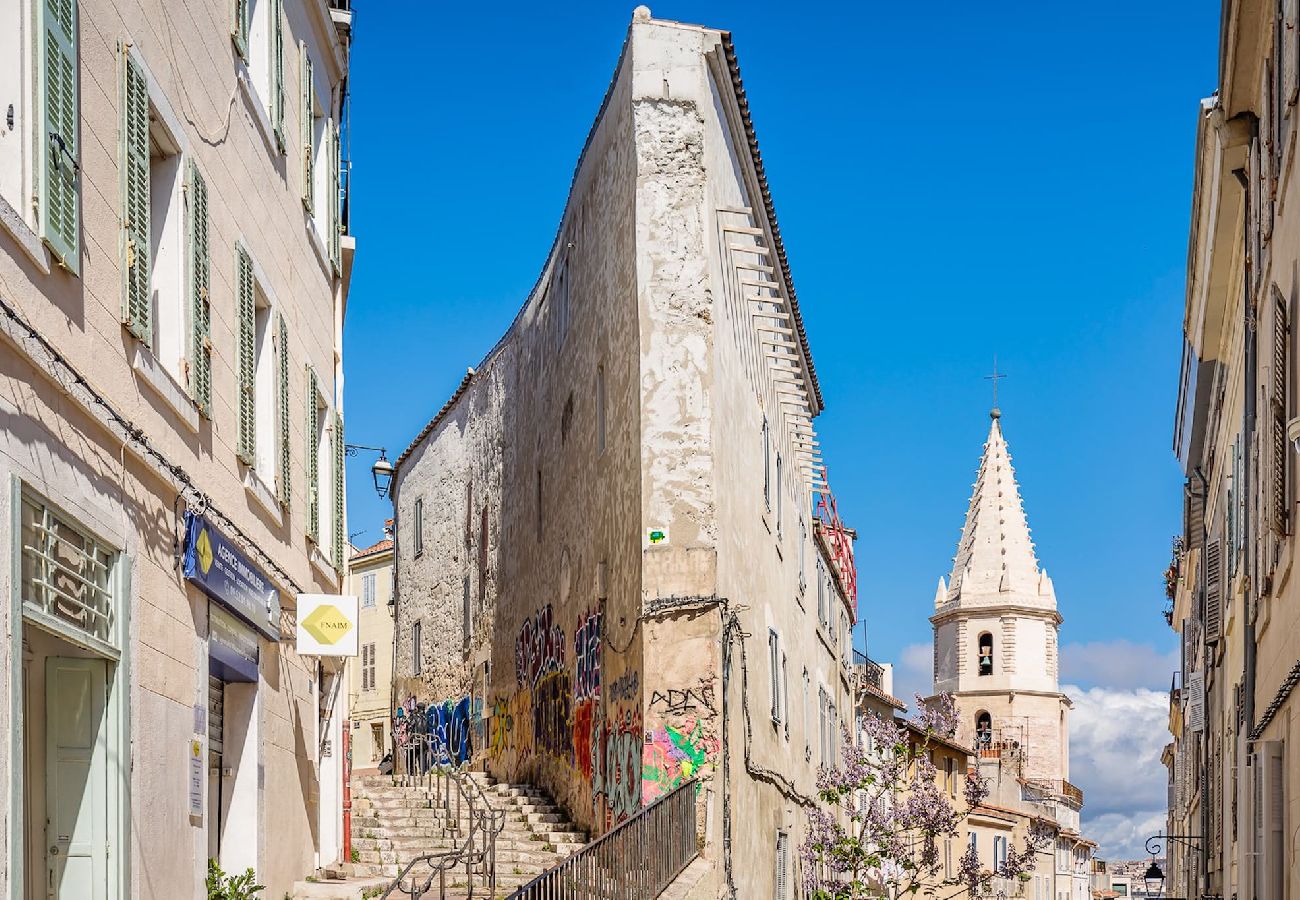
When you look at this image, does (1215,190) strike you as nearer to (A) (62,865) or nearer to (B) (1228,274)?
(B) (1228,274)

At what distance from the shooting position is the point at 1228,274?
17703 millimetres

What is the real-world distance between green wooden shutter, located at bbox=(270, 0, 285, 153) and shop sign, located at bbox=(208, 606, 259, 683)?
4.54m

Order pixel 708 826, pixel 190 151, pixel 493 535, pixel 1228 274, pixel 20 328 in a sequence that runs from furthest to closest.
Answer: pixel 493 535 < pixel 708 826 < pixel 1228 274 < pixel 190 151 < pixel 20 328

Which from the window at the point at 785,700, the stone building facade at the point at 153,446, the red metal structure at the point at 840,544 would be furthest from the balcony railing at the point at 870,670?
the stone building facade at the point at 153,446

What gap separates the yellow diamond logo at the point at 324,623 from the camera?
16.0 m

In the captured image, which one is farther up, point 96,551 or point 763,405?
point 763,405

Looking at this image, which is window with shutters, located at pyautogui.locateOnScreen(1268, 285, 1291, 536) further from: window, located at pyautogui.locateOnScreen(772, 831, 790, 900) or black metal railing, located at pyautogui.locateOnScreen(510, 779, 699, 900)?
window, located at pyautogui.locateOnScreen(772, 831, 790, 900)

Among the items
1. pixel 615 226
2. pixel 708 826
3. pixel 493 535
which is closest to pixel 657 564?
pixel 708 826

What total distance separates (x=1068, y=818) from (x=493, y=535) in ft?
215

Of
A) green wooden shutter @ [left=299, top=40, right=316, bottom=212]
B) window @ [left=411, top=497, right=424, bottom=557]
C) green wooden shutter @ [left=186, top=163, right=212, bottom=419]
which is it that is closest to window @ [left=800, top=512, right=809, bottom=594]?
window @ [left=411, top=497, right=424, bottom=557]

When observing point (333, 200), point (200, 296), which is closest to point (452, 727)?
point (333, 200)

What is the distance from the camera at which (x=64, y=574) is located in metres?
9.15

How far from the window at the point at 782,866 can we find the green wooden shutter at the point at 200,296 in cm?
1337

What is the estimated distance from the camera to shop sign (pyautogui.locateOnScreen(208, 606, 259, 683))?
1302 cm
